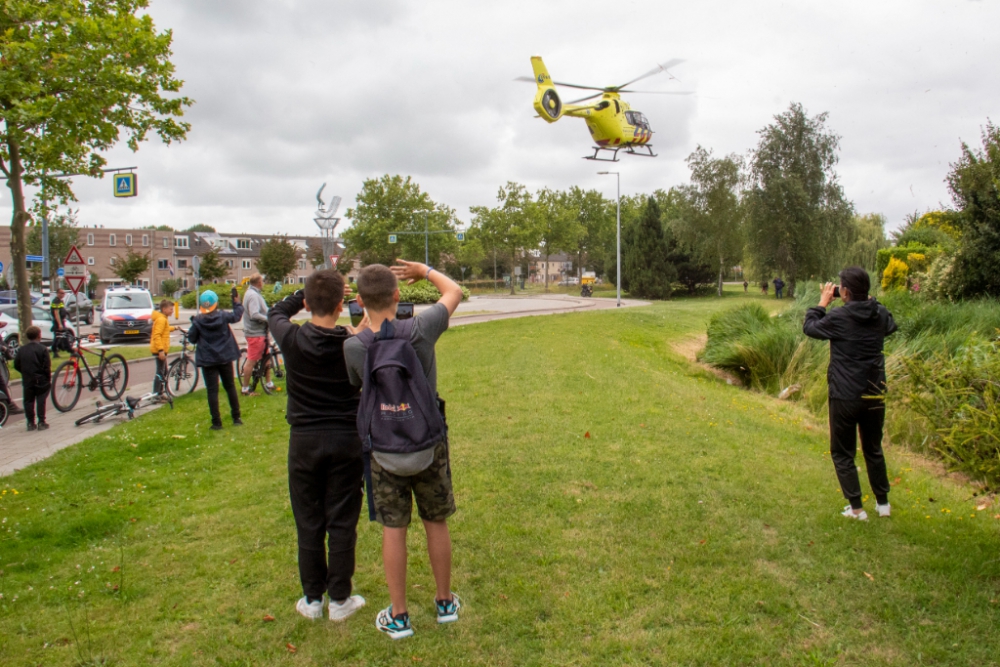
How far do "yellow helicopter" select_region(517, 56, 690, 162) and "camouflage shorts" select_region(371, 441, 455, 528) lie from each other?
1572 centimetres

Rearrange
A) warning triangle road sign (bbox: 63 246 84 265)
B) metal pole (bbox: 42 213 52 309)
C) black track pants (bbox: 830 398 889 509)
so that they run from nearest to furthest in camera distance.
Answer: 1. black track pants (bbox: 830 398 889 509)
2. warning triangle road sign (bbox: 63 246 84 265)
3. metal pole (bbox: 42 213 52 309)

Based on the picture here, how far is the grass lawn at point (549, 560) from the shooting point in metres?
3.46

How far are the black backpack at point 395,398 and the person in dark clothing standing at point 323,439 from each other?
1.12 feet

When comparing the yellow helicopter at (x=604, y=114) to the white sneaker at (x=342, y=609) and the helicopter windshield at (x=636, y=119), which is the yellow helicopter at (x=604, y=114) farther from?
the white sneaker at (x=342, y=609)

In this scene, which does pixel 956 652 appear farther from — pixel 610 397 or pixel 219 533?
pixel 610 397

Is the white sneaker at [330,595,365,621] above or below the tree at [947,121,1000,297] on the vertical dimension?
below

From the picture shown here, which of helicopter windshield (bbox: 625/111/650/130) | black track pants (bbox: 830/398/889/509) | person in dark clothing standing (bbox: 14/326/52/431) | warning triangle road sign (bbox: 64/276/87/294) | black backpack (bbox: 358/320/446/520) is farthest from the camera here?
helicopter windshield (bbox: 625/111/650/130)

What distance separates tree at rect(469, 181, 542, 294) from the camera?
192ft

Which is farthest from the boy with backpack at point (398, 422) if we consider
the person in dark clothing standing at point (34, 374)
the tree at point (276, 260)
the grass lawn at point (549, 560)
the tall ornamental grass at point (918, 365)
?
the tree at point (276, 260)

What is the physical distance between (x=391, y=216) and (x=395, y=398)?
2622 inches

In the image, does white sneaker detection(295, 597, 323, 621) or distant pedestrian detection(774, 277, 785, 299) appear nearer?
white sneaker detection(295, 597, 323, 621)

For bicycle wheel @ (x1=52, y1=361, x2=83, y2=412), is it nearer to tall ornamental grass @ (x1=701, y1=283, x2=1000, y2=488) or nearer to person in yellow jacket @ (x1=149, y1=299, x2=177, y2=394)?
person in yellow jacket @ (x1=149, y1=299, x2=177, y2=394)

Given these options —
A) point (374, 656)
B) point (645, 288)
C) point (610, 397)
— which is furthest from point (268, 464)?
point (645, 288)

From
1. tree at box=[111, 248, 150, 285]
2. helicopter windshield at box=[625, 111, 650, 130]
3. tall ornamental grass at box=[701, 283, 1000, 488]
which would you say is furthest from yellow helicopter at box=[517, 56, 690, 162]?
tree at box=[111, 248, 150, 285]
